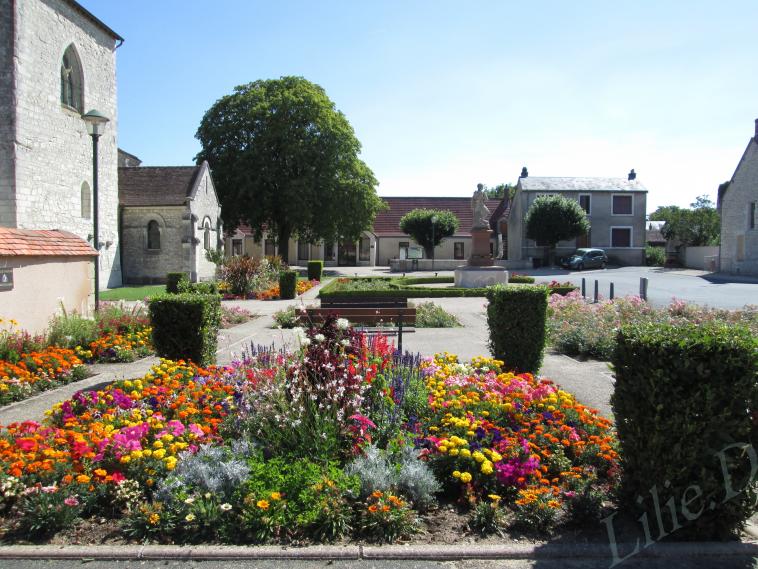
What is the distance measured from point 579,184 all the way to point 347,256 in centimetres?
2333

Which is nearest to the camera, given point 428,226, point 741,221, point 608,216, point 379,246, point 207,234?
point 207,234

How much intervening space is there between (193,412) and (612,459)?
3592 mm

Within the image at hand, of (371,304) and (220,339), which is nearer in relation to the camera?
(371,304)

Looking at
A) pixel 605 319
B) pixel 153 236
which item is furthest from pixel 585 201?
pixel 605 319

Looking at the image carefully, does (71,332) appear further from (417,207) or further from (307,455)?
(417,207)

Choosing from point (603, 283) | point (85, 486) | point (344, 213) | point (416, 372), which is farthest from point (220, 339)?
point (344, 213)

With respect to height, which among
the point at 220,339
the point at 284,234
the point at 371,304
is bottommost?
the point at 220,339

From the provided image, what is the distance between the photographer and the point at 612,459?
4.48 meters

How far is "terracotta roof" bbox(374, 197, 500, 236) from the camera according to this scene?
58259 mm

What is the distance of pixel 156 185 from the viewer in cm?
3369

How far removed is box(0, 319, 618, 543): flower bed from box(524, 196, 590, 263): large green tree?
41.5 m

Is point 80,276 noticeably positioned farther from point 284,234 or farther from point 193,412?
point 284,234

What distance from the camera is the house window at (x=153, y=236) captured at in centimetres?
3259

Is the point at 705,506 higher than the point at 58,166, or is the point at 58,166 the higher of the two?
the point at 58,166
